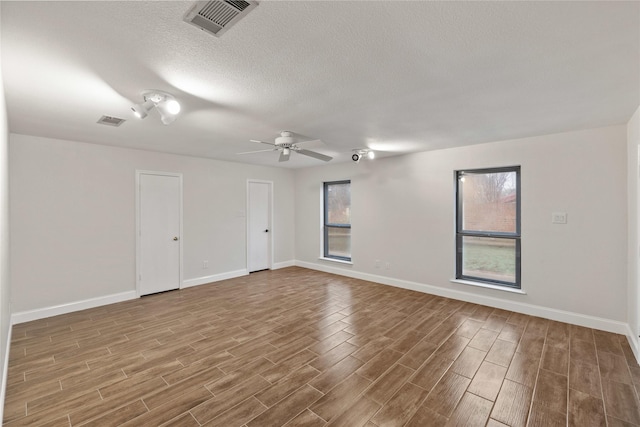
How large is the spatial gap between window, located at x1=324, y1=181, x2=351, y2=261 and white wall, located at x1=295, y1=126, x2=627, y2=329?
924 mm

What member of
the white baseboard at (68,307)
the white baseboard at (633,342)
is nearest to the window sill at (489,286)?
the white baseboard at (633,342)

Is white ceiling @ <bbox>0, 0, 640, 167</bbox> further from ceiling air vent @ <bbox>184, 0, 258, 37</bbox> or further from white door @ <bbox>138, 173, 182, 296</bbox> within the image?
white door @ <bbox>138, 173, 182, 296</bbox>

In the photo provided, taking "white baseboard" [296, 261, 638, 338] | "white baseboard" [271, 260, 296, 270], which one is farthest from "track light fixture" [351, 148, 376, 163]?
"white baseboard" [271, 260, 296, 270]

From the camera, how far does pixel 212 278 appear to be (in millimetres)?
5723

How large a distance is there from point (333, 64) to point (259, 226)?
5112mm

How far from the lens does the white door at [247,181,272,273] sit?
6441mm

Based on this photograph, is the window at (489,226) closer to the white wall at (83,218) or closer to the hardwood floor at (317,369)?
the hardwood floor at (317,369)

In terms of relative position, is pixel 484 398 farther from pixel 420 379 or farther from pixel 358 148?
pixel 358 148

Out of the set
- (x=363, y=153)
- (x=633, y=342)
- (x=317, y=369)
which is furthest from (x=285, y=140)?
(x=633, y=342)

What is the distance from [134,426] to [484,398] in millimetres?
2540

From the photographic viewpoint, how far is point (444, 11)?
4.66 ft

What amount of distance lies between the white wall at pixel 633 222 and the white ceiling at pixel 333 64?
0.24m

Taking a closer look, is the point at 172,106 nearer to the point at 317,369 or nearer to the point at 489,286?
the point at 317,369

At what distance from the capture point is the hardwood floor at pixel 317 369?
6.72ft
